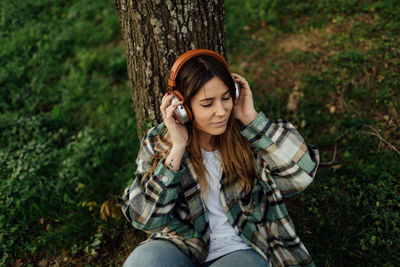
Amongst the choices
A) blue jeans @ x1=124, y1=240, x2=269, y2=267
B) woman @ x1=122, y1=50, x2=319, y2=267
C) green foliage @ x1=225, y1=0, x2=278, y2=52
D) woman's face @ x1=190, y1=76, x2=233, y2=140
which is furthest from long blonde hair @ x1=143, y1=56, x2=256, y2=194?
green foliage @ x1=225, y1=0, x2=278, y2=52

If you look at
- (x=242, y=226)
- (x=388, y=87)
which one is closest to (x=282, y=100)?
(x=388, y=87)

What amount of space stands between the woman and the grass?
33.8 inches

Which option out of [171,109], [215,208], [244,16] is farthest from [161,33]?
[244,16]

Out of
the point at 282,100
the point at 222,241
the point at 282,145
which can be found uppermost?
the point at 282,145

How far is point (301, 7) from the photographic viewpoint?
4742mm

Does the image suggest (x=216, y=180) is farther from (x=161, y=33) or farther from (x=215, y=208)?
(x=161, y=33)

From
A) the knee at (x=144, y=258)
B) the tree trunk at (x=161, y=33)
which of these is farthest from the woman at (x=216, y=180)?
the tree trunk at (x=161, y=33)

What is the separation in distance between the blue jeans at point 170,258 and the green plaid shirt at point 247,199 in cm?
10

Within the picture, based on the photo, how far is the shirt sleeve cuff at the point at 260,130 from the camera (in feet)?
7.49

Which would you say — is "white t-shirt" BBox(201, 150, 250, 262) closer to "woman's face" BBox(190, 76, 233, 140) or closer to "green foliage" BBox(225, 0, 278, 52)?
"woman's face" BBox(190, 76, 233, 140)

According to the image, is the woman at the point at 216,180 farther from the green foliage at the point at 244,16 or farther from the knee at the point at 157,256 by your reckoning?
the green foliage at the point at 244,16

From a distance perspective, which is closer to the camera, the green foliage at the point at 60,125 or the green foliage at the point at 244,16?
the green foliage at the point at 60,125

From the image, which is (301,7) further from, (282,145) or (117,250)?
(117,250)

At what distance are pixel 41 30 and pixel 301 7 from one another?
4497mm
